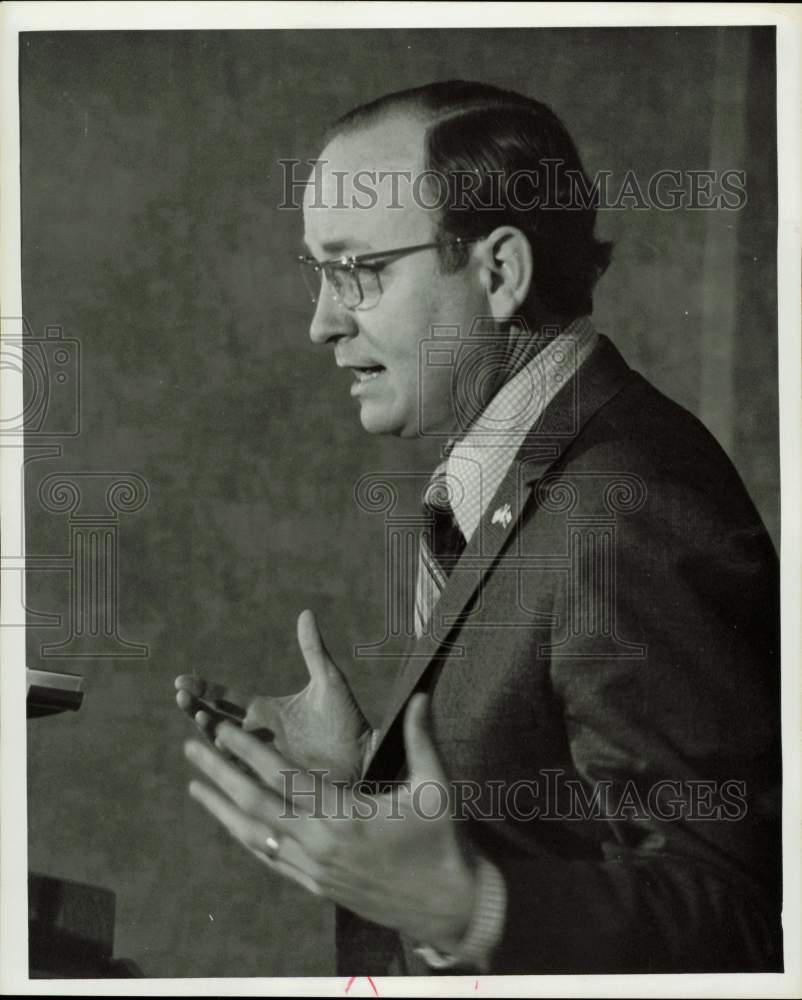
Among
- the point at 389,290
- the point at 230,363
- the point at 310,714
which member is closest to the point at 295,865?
the point at 310,714

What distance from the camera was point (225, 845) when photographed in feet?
6.75

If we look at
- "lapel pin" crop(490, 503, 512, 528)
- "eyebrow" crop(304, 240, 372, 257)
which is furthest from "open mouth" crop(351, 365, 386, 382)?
"lapel pin" crop(490, 503, 512, 528)

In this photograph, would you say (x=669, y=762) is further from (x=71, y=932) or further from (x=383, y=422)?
(x=71, y=932)

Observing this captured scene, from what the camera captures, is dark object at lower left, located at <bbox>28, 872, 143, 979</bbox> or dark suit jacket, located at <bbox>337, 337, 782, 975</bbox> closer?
dark suit jacket, located at <bbox>337, 337, 782, 975</bbox>

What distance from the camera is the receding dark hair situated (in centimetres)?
203

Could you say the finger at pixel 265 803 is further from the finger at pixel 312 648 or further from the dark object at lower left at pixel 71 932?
the dark object at lower left at pixel 71 932

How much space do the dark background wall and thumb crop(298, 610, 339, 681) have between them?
0.03 meters

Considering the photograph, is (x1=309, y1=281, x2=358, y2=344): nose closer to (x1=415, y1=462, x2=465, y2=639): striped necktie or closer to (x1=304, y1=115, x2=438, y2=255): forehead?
(x1=304, y1=115, x2=438, y2=255): forehead

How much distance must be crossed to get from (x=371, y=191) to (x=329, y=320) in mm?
251

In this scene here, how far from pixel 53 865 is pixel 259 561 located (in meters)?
0.70

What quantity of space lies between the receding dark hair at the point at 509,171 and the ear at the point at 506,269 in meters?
0.02

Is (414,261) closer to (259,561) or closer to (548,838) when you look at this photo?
(259,561)

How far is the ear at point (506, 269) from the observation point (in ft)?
6.61

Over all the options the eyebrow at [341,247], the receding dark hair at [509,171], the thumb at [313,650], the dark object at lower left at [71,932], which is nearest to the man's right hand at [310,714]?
the thumb at [313,650]
